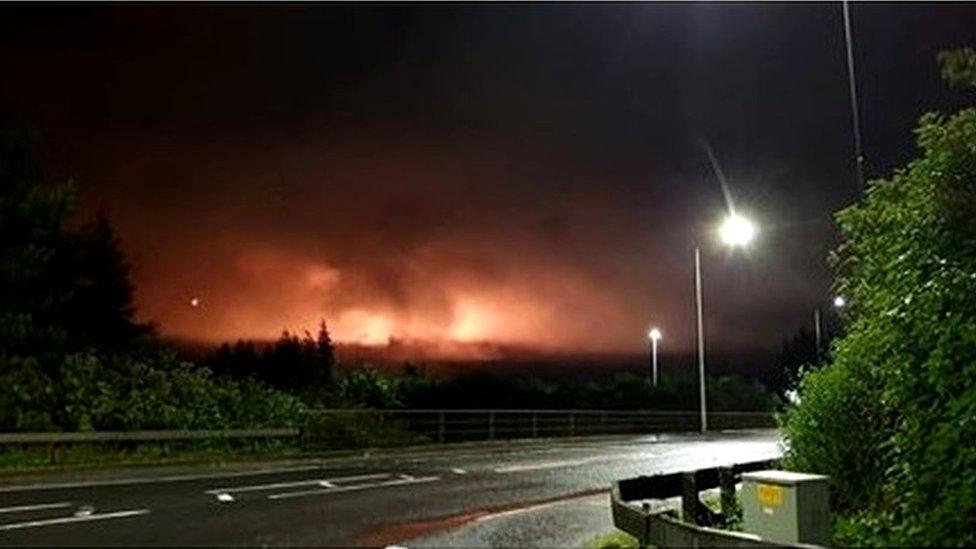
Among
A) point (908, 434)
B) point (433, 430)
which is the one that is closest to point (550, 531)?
point (908, 434)

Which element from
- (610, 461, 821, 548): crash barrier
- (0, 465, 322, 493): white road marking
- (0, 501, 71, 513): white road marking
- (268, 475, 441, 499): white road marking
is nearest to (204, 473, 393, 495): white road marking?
(268, 475, 441, 499): white road marking

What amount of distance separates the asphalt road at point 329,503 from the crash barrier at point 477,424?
3255 mm

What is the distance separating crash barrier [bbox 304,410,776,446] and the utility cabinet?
528 inches

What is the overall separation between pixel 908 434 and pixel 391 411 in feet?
78.1

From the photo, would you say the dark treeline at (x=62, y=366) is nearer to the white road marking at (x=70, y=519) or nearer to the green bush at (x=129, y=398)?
the green bush at (x=129, y=398)

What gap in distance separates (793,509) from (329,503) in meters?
9.22

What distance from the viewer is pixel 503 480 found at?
21.2 meters

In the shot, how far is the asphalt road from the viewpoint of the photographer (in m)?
13.1

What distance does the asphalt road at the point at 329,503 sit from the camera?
13.1m

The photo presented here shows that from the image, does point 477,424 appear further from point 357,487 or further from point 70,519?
point 70,519

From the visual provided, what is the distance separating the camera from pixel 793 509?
9109mm

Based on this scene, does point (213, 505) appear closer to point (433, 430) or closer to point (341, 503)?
point (341, 503)

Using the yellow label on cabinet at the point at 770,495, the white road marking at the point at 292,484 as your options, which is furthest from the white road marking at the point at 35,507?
the yellow label on cabinet at the point at 770,495

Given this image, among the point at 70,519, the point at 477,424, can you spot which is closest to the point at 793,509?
the point at 70,519
